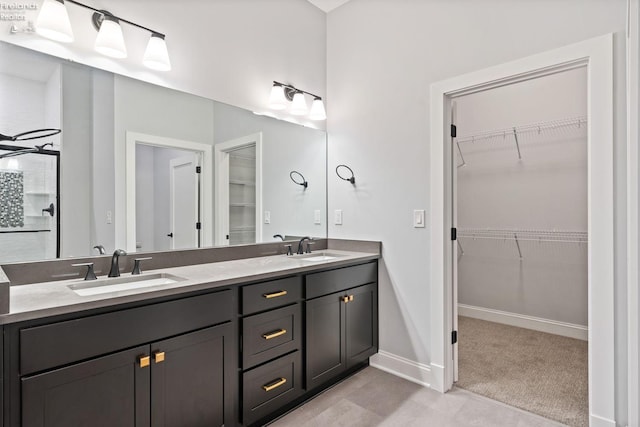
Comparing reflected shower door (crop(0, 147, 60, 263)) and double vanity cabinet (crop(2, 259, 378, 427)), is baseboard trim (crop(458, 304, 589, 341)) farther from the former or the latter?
reflected shower door (crop(0, 147, 60, 263))

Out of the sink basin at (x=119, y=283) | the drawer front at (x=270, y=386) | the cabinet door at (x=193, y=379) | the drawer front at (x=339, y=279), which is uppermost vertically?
the sink basin at (x=119, y=283)

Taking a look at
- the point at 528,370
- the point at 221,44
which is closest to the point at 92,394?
the point at 221,44

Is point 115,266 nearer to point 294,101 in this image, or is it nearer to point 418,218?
point 294,101

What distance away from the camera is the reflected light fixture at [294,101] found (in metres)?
2.61

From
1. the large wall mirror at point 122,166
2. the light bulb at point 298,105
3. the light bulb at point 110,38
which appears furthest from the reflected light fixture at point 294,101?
the light bulb at point 110,38

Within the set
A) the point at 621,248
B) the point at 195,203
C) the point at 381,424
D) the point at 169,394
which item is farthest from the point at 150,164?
the point at 621,248

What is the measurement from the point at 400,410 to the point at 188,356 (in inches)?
51.5

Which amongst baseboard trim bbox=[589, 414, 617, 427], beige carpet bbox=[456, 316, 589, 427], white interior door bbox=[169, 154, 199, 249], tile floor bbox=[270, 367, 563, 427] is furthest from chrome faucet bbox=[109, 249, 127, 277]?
baseboard trim bbox=[589, 414, 617, 427]

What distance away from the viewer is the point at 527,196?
138 inches

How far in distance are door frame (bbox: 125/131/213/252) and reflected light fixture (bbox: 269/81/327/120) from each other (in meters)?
0.67

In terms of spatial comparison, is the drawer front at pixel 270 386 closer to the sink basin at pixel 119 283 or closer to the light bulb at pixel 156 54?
the sink basin at pixel 119 283

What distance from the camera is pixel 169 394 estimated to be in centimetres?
145

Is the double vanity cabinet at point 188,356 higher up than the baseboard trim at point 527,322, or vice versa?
the double vanity cabinet at point 188,356

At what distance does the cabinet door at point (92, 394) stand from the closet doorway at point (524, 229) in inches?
83.4
